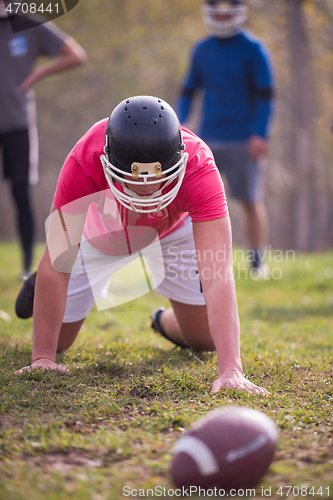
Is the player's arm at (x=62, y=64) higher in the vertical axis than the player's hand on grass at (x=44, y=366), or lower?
higher

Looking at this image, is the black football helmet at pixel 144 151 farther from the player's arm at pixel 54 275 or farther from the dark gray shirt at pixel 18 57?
the dark gray shirt at pixel 18 57

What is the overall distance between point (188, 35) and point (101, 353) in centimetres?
1145

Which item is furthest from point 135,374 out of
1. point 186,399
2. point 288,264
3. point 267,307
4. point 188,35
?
point 188,35

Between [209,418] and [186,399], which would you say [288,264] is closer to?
[186,399]

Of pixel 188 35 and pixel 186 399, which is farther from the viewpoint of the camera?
pixel 188 35

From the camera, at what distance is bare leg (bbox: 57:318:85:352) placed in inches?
135

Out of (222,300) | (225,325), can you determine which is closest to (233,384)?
(225,325)

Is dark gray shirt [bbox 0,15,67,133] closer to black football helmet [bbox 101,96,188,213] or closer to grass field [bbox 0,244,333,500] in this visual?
grass field [bbox 0,244,333,500]

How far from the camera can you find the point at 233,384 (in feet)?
8.61

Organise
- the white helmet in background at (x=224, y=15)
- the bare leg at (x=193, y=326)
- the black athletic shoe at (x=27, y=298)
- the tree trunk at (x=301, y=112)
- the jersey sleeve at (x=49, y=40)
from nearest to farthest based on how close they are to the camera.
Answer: the black athletic shoe at (x=27, y=298)
the bare leg at (x=193, y=326)
the jersey sleeve at (x=49, y=40)
the white helmet in background at (x=224, y=15)
the tree trunk at (x=301, y=112)

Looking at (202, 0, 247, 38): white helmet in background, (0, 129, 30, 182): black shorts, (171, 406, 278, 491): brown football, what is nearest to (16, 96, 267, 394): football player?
(171, 406, 278, 491): brown football

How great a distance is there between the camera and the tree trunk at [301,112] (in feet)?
41.7

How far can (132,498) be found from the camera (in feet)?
5.94

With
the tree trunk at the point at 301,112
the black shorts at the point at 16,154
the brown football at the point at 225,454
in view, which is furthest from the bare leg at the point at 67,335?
the tree trunk at the point at 301,112
